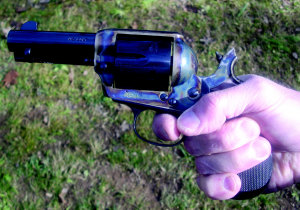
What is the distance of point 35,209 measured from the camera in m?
1.99

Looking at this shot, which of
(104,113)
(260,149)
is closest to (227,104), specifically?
(260,149)

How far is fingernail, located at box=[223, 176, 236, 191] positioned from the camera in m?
1.36

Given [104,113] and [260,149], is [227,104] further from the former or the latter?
[104,113]

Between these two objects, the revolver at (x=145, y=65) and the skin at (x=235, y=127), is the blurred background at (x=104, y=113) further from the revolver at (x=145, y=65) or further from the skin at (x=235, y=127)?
the revolver at (x=145, y=65)

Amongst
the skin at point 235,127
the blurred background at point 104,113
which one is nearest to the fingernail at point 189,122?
the skin at point 235,127

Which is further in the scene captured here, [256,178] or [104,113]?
[104,113]

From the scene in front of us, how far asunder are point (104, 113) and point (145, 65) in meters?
1.11

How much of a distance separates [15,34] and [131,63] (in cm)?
75

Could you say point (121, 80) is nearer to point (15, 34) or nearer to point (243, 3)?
point (15, 34)

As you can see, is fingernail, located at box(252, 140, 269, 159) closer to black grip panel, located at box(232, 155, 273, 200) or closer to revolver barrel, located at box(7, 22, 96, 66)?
black grip panel, located at box(232, 155, 273, 200)

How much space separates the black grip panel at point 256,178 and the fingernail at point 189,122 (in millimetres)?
438

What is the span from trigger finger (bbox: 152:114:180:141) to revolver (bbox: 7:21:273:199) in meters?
0.08

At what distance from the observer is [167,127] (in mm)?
1521

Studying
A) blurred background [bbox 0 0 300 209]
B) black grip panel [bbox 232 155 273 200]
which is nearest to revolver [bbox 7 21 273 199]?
black grip panel [bbox 232 155 273 200]
